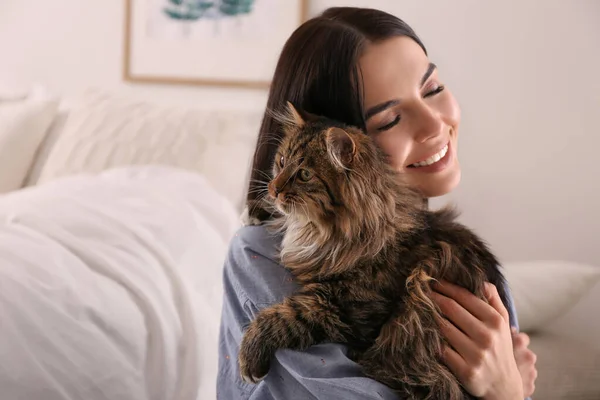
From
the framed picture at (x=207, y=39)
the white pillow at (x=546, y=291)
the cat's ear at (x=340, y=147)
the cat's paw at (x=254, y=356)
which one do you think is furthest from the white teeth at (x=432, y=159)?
the framed picture at (x=207, y=39)

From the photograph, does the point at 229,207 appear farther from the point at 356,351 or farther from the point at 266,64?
the point at 356,351

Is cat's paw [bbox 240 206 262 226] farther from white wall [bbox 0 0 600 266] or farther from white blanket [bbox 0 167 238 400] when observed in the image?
white wall [bbox 0 0 600 266]

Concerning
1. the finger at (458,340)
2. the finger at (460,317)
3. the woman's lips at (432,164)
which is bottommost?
the finger at (458,340)

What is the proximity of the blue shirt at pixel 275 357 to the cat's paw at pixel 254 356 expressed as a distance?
2cm

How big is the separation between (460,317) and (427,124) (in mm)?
355

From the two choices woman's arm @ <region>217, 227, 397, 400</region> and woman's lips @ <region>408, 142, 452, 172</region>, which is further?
woman's lips @ <region>408, 142, 452, 172</region>

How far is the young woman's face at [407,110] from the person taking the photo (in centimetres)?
101

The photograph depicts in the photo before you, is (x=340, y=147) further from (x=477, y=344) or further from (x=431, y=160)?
(x=477, y=344)

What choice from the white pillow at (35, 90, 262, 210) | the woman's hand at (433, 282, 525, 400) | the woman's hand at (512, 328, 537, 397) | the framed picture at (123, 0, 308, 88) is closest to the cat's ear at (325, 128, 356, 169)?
the woman's hand at (433, 282, 525, 400)

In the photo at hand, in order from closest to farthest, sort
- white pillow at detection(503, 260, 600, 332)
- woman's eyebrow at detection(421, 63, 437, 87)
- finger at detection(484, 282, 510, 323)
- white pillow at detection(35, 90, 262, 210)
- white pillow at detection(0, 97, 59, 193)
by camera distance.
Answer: finger at detection(484, 282, 510, 323)
woman's eyebrow at detection(421, 63, 437, 87)
white pillow at detection(503, 260, 600, 332)
white pillow at detection(35, 90, 262, 210)
white pillow at detection(0, 97, 59, 193)

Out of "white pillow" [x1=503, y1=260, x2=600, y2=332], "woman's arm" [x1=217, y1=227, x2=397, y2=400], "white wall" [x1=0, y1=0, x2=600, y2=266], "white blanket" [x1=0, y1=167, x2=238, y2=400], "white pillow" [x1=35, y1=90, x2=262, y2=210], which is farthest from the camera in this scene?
"white pillow" [x1=35, y1=90, x2=262, y2=210]

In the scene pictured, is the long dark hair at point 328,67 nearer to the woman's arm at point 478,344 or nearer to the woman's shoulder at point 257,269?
the woman's shoulder at point 257,269

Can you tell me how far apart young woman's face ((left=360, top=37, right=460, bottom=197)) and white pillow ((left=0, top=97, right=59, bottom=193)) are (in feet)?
6.22

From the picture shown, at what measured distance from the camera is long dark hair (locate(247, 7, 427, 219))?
1.00 m
